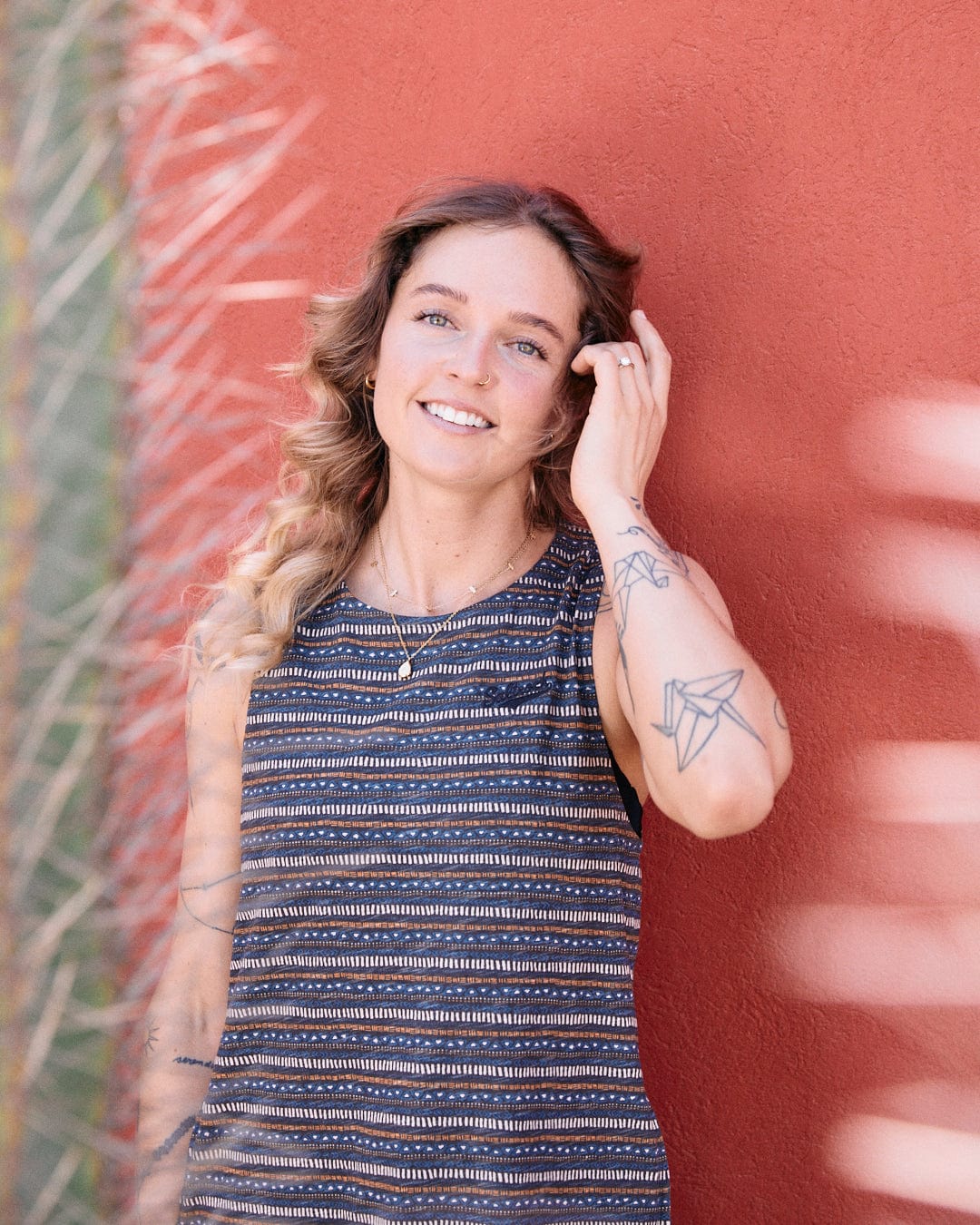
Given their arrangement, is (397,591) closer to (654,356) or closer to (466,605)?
(466,605)

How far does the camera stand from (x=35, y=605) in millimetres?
451

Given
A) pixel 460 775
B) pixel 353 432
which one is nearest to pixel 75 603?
pixel 460 775

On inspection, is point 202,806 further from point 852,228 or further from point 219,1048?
point 852,228

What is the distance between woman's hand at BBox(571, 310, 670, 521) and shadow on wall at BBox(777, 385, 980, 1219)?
12.7 inches

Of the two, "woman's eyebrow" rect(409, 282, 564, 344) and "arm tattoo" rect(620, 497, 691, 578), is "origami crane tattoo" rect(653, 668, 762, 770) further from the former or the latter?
"woman's eyebrow" rect(409, 282, 564, 344)

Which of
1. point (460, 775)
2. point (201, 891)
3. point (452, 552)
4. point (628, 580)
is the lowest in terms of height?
point (201, 891)

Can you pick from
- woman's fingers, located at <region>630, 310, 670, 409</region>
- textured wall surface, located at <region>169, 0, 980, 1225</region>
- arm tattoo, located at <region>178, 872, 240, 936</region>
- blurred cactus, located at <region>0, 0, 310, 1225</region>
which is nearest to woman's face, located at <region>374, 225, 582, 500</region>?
woman's fingers, located at <region>630, 310, 670, 409</region>

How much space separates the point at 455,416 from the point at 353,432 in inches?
14.8

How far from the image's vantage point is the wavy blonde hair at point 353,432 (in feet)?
6.10

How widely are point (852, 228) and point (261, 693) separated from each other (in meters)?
1.20

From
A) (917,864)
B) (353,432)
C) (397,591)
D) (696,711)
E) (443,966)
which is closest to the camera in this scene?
(696,711)

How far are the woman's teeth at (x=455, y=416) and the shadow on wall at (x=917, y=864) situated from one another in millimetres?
590

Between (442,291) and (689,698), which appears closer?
(689,698)

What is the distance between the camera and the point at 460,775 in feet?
5.45
